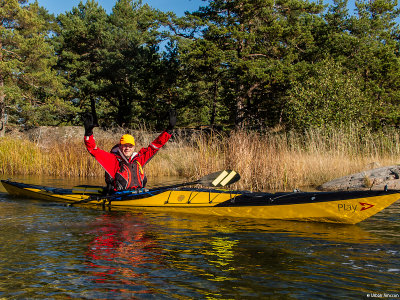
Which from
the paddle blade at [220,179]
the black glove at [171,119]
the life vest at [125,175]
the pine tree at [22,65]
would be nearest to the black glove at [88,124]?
the life vest at [125,175]

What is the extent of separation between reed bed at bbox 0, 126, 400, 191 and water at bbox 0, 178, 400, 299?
3.04m

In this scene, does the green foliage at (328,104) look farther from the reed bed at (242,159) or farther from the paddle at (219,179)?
the paddle at (219,179)

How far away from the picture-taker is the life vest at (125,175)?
22.3 ft

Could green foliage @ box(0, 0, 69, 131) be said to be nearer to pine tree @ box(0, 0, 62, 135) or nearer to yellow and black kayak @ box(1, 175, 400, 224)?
pine tree @ box(0, 0, 62, 135)

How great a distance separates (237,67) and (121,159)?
44.3ft

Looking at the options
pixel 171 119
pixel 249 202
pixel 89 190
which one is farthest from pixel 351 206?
pixel 89 190

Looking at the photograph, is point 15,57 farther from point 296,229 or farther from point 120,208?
point 296,229

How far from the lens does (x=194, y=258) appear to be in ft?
13.6

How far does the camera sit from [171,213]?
21.9ft

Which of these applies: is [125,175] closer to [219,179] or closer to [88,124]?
[88,124]

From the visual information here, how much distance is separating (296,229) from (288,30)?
16.3 m

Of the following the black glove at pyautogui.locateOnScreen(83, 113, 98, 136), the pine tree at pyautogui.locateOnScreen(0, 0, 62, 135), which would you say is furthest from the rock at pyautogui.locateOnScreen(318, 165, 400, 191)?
the pine tree at pyautogui.locateOnScreen(0, 0, 62, 135)

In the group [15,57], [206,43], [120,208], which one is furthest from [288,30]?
[120,208]

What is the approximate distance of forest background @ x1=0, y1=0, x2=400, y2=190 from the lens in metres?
18.2
